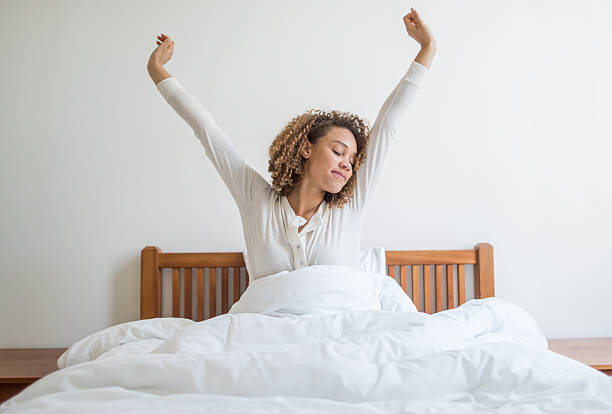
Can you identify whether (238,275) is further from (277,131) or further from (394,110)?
(394,110)

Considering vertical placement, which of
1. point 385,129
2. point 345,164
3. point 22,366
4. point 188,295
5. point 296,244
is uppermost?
point 385,129

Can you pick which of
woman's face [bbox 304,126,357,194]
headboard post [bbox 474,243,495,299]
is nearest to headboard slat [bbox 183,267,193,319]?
woman's face [bbox 304,126,357,194]

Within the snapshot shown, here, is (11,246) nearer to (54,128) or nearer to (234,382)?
(54,128)

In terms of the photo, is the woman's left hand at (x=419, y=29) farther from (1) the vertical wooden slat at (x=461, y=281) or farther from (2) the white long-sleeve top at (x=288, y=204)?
(1) the vertical wooden slat at (x=461, y=281)

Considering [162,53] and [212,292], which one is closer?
[162,53]

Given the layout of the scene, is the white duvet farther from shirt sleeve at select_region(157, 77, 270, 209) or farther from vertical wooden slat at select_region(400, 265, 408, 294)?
vertical wooden slat at select_region(400, 265, 408, 294)

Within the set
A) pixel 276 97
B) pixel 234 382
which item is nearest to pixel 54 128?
pixel 276 97

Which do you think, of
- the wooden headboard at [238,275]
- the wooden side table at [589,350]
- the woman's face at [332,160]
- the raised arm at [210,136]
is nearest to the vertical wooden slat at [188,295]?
the wooden headboard at [238,275]

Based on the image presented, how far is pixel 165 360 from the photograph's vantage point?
0.77 meters

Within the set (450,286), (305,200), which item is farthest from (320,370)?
(450,286)

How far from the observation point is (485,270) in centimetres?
187

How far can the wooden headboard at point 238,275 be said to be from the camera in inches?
71.1

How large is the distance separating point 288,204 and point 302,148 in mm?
170

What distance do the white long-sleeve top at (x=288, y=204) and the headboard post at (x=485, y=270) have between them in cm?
70
